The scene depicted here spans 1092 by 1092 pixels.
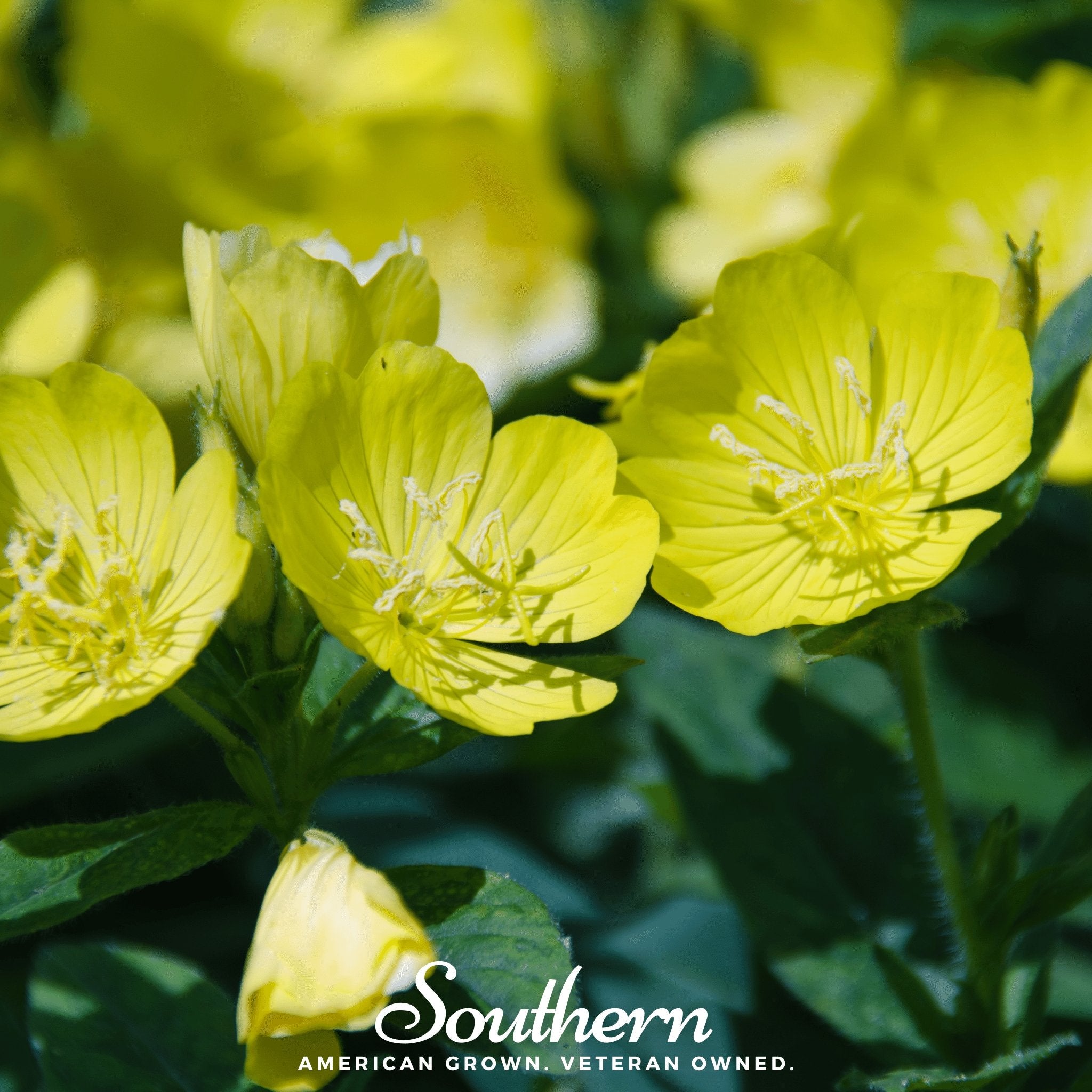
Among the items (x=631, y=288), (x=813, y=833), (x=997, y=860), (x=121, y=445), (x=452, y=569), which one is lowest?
(x=813, y=833)

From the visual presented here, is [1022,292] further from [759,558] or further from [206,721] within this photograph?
[206,721]

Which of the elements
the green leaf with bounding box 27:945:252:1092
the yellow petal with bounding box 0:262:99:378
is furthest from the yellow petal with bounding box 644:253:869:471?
the yellow petal with bounding box 0:262:99:378

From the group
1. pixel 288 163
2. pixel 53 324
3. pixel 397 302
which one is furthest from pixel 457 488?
pixel 288 163

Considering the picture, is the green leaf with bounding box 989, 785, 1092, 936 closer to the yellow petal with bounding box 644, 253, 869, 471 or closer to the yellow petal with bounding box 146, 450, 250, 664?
the yellow petal with bounding box 644, 253, 869, 471

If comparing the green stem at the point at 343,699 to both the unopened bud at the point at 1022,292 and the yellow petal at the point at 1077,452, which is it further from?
the yellow petal at the point at 1077,452

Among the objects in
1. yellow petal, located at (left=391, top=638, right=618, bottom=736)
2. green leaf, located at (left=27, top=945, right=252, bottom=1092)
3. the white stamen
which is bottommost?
green leaf, located at (left=27, top=945, right=252, bottom=1092)

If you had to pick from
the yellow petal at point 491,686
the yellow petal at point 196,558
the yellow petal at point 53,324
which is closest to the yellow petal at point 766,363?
the yellow petal at point 491,686
